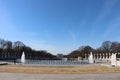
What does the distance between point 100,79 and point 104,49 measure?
122229mm

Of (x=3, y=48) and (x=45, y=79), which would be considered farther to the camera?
(x=3, y=48)

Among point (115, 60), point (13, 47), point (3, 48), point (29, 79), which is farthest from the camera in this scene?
point (13, 47)

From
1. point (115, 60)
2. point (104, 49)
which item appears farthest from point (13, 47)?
point (115, 60)

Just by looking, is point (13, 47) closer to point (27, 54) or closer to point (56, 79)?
point (27, 54)

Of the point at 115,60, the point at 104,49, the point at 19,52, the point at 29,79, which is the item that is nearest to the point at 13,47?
the point at 19,52

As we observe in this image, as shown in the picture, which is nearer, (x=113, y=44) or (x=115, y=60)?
(x=115, y=60)

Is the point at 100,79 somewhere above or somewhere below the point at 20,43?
below

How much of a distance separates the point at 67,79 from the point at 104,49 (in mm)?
122666

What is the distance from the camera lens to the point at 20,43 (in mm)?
152750

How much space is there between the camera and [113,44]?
441ft

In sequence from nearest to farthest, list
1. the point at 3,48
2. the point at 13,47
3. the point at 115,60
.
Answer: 1. the point at 115,60
2. the point at 3,48
3. the point at 13,47

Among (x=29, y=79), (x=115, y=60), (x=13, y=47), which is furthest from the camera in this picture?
(x=13, y=47)

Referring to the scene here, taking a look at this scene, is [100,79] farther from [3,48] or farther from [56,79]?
[3,48]

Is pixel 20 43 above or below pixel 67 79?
above
